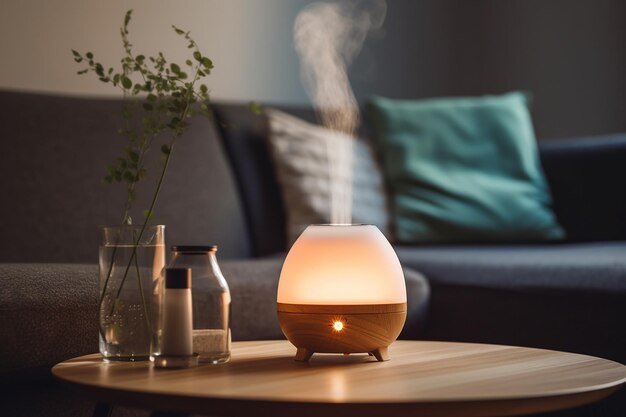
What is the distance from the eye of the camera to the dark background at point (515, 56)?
10.9ft

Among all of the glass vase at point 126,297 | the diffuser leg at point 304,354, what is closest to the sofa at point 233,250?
the glass vase at point 126,297

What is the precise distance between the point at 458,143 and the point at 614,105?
1.04 meters

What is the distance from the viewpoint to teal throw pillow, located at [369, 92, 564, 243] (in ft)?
8.00

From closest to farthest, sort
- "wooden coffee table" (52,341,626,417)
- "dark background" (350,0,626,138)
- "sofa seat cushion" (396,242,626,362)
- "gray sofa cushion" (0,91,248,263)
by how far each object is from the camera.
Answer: "wooden coffee table" (52,341,626,417), "sofa seat cushion" (396,242,626,362), "gray sofa cushion" (0,91,248,263), "dark background" (350,0,626,138)

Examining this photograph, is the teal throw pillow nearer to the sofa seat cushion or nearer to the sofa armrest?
the sofa armrest

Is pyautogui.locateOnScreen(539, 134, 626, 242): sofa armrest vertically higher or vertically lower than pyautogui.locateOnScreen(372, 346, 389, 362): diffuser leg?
higher

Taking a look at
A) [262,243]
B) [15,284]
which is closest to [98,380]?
[15,284]

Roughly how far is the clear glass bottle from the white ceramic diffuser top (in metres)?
0.09

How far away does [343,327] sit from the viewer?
1.09 metres

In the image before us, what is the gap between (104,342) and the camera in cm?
111

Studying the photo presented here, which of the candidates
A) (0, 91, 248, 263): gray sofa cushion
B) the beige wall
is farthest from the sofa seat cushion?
the beige wall

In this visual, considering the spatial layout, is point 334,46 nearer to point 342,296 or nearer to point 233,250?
point 233,250

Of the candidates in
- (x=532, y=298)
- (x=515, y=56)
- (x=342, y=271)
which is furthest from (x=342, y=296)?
(x=515, y=56)

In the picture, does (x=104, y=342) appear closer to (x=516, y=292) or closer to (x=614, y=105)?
(x=516, y=292)
